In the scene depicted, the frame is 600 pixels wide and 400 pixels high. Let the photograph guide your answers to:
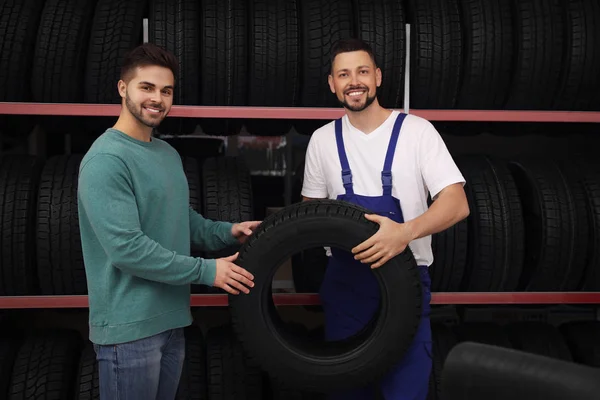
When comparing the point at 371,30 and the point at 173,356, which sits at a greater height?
the point at 371,30

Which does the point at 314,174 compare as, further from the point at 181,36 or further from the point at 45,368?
the point at 45,368

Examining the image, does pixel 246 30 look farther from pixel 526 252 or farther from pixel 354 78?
pixel 526 252

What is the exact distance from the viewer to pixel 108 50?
296cm

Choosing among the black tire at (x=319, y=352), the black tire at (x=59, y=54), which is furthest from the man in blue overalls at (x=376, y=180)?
the black tire at (x=59, y=54)

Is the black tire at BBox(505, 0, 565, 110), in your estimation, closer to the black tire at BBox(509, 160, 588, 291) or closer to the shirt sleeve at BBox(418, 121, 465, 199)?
the black tire at BBox(509, 160, 588, 291)

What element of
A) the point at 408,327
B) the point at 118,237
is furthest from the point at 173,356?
the point at 408,327

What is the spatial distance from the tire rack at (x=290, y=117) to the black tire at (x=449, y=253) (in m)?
0.10

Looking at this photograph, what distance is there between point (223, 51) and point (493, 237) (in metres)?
1.65

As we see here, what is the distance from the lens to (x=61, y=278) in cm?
287

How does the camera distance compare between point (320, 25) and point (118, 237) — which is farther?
point (320, 25)

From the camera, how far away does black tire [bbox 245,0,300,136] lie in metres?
2.99

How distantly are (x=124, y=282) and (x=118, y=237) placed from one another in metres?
0.19

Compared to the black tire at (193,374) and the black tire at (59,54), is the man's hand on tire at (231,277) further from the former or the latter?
the black tire at (59,54)

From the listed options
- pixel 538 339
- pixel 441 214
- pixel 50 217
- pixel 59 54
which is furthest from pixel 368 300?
pixel 59 54
